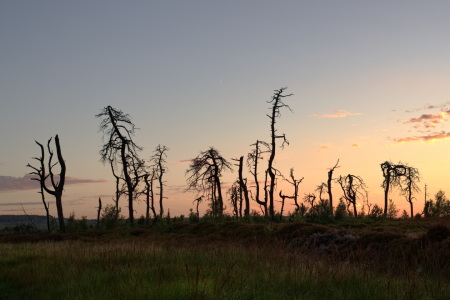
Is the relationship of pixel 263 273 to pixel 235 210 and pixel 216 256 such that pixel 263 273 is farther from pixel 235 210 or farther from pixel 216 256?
pixel 235 210

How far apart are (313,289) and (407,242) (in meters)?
7.91

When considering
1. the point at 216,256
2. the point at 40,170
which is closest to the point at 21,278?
the point at 216,256

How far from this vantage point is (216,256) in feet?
32.8

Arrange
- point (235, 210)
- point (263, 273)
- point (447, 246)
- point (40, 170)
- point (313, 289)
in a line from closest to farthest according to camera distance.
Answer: point (313, 289), point (263, 273), point (447, 246), point (40, 170), point (235, 210)

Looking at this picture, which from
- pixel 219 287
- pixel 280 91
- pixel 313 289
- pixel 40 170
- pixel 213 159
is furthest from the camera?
pixel 213 159

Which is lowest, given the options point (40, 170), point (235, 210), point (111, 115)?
point (235, 210)

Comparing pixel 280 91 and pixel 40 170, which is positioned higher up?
pixel 280 91

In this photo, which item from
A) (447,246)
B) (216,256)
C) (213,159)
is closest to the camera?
(216,256)

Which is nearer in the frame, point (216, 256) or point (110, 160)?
point (216, 256)

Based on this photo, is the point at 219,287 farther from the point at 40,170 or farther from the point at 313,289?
the point at 40,170

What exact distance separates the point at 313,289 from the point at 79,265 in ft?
18.1

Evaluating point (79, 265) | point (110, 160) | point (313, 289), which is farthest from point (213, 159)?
point (313, 289)

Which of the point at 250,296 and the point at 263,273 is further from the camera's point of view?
the point at 263,273

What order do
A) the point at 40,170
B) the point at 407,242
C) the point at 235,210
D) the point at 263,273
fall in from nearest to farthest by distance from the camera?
1. the point at 263,273
2. the point at 407,242
3. the point at 40,170
4. the point at 235,210
